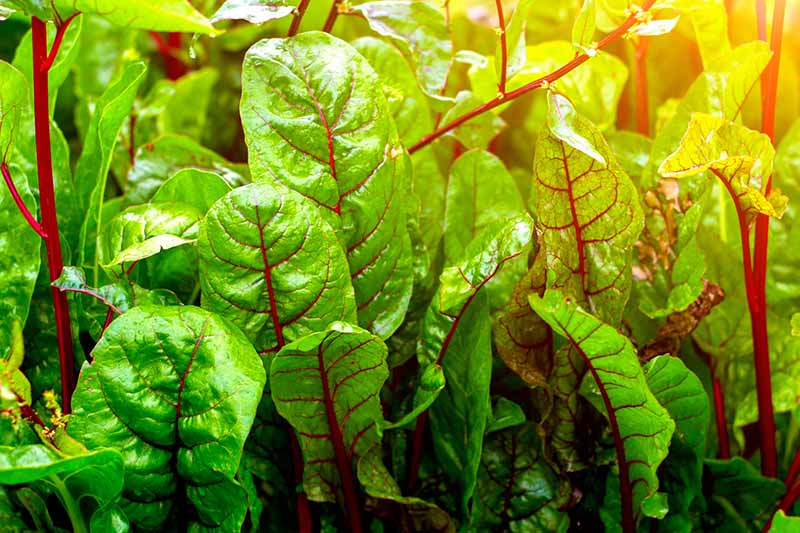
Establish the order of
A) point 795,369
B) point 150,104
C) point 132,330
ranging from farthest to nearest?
point 150,104 → point 795,369 → point 132,330

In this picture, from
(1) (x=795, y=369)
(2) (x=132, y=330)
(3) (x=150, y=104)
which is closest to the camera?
(2) (x=132, y=330)

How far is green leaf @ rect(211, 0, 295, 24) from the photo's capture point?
472 mm

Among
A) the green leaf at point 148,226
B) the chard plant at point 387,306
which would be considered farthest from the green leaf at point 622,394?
the green leaf at point 148,226

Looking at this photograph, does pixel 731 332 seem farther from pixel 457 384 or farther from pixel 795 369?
pixel 457 384

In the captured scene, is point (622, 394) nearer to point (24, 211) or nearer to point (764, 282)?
point (764, 282)

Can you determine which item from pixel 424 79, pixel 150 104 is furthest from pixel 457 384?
pixel 150 104

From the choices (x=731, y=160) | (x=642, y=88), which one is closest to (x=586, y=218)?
(x=731, y=160)

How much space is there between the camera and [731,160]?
476 millimetres

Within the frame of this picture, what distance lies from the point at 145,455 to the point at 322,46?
0.86 feet

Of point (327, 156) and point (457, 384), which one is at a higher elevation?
point (327, 156)

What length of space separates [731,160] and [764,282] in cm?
12

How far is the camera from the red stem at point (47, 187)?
18.0 inches

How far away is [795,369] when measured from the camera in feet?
1.88

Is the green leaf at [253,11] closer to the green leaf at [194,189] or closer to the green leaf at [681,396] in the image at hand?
the green leaf at [194,189]
